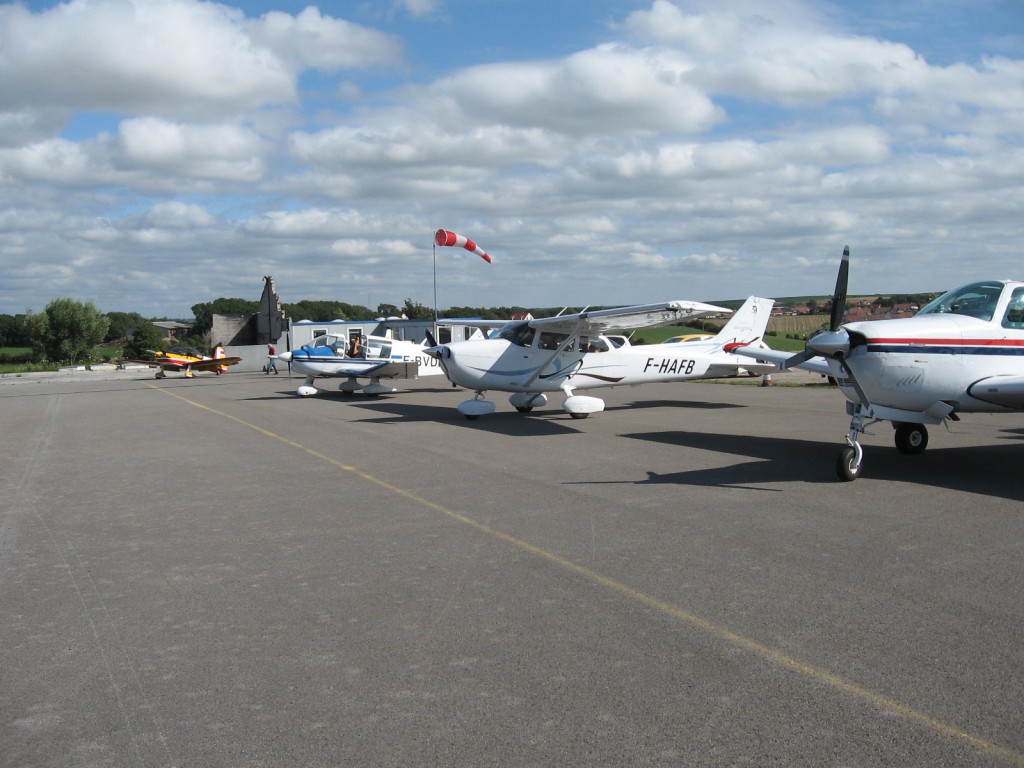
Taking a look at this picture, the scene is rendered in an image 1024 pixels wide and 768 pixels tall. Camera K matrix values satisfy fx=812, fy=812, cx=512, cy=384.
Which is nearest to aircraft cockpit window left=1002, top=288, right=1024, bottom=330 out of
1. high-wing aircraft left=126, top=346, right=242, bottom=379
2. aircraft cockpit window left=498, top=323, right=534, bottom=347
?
aircraft cockpit window left=498, top=323, right=534, bottom=347

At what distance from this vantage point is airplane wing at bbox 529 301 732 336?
14.0m

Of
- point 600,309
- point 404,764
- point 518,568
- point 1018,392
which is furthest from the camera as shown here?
point 600,309

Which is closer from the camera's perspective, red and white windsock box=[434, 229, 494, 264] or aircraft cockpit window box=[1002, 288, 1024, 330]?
aircraft cockpit window box=[1002, 288, 1024, 330]

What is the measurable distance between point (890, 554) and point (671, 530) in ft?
5.55

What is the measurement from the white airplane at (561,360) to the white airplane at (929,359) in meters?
→ 6.28

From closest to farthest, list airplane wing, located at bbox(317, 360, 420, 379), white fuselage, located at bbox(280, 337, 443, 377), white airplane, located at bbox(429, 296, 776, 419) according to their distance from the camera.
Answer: white airplane, located at bbox(429, 296, 776, 419) < airplane wing, located at bbox(317, 360, 420, 379) < white fuselage, located at bbox(280, 337, 443, 377)

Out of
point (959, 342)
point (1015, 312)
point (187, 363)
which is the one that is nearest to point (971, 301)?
point (1015, 312)

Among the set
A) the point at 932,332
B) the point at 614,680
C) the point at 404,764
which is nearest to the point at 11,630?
the point at 404,764

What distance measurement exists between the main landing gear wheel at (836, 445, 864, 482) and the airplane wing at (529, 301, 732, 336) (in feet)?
17.0

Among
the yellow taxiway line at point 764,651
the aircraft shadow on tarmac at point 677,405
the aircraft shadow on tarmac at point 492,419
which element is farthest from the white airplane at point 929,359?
the aircraft shadow on tarmac at point 677,405

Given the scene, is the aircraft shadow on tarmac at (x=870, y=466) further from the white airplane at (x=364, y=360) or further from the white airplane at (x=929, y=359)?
the white airplane at (x=364, y=360)

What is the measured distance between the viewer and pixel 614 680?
12.6ft

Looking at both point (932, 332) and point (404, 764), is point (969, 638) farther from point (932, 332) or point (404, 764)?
point (932, 332)

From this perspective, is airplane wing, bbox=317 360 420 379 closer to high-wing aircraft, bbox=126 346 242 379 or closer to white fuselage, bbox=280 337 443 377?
white fuselage, bbox=280 337 443 377
